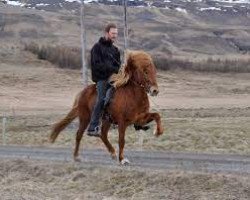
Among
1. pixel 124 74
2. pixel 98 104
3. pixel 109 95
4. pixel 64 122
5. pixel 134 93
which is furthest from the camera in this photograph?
pixel 64 122

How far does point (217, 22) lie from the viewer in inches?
6678

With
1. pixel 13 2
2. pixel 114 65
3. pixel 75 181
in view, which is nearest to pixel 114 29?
pixel 114 65

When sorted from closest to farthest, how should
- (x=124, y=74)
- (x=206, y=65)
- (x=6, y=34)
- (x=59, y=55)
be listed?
(x=124, y=74) < (x=59, y=55) < (x=206, y=65) < (x=6, y=34)

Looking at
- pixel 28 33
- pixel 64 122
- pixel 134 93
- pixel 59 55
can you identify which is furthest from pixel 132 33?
pixel 134 93

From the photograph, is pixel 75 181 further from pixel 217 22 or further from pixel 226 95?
pixel 217 22

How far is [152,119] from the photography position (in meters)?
15.1

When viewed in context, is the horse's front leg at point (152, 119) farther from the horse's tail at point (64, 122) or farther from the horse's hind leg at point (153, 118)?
the horse's tail at point (64, 122)

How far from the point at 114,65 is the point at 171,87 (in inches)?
2063

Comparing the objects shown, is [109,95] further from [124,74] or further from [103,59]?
[103,59]

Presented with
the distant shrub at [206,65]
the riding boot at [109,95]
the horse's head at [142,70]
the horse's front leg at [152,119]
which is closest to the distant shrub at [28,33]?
the distant shrub at [206,65]

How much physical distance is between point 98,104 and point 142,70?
4.11ft

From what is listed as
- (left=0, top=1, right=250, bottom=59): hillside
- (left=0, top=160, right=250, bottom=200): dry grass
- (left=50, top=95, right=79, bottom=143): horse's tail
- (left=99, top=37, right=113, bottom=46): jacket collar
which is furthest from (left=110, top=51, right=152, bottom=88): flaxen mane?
(left=0, top=1, right=250, bottom=59): hillside

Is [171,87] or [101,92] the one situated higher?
[101,92]

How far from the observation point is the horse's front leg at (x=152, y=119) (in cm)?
1489
